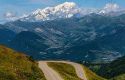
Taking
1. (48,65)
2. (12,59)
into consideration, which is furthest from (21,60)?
(48,65)

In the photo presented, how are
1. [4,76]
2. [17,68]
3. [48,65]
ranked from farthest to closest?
[48,65]
[17,68]
[4,76]

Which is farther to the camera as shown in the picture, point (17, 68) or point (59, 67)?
point (59, 67)

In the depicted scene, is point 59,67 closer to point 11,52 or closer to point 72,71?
point 72,71

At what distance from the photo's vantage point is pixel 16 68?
10250cm

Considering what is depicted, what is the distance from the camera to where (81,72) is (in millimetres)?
144875

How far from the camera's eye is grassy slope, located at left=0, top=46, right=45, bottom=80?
95.4m

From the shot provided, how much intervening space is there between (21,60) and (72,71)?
34778 mm

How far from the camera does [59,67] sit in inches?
5679

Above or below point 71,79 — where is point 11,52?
above

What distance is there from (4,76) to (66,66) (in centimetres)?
5638

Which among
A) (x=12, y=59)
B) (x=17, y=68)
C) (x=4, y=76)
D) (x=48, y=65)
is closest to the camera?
(x=4, y=76)

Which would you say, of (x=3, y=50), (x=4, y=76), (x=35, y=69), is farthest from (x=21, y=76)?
(x=3, y=50)

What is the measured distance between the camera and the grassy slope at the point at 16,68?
95.4m

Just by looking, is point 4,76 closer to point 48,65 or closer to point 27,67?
point 27,67
